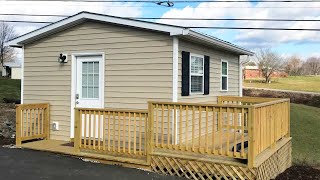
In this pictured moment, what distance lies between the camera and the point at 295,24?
2131cm

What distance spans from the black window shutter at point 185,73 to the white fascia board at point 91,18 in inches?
30.7

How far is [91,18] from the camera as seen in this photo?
8211 mm

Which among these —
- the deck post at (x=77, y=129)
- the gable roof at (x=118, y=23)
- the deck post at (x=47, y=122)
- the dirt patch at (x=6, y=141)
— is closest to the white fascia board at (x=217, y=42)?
the gable roof at (x=118, y=23)

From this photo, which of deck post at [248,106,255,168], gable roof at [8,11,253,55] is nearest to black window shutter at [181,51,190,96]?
gable roof at [8,11,253,55]

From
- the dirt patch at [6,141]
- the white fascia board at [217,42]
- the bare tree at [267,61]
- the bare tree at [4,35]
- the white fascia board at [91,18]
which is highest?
the bare tree at [4,35]

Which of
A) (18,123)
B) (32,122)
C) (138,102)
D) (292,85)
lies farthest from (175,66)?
(292,85)

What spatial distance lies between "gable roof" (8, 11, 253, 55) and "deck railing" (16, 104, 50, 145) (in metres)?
1.84

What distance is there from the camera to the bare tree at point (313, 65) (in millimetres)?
78438

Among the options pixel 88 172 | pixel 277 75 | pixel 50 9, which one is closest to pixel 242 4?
pixel 50 9

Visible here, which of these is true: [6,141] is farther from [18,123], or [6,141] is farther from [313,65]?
[313,65]

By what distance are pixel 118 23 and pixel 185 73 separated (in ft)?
6.10

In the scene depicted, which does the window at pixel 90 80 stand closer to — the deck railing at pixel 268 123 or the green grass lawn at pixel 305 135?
the deck railing at pixel 268 123

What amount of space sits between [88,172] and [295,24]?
61.3 feet

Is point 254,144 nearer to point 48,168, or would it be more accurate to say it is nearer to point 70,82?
point 48,168
